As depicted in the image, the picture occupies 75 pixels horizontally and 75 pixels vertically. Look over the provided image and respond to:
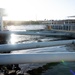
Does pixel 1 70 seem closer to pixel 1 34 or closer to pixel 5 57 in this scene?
pixel 5 57

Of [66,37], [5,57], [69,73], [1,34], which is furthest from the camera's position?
[66,37]

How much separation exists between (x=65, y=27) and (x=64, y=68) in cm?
3270

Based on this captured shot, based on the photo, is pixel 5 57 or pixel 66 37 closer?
pixel 5 57

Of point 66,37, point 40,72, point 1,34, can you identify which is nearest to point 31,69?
point 40,72

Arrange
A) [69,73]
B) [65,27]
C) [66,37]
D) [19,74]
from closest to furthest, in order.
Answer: [19,74], [69,73], [66,37], [65,27]

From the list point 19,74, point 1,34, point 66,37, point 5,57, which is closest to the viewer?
point 5,57

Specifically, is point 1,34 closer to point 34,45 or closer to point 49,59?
point 34,45

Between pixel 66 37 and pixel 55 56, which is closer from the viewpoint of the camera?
pixel 55 56

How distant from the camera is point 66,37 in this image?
29.0 meters

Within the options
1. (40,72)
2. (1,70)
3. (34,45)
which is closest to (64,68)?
(40,72)

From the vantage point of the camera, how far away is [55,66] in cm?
1001

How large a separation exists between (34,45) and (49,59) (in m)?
4.01

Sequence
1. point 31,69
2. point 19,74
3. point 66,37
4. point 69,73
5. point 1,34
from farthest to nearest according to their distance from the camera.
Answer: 1. point 66,37
2. point 1,34
3. point 31,69
4. point 69,73
5. point 19,74

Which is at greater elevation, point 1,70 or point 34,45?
point 34,45
